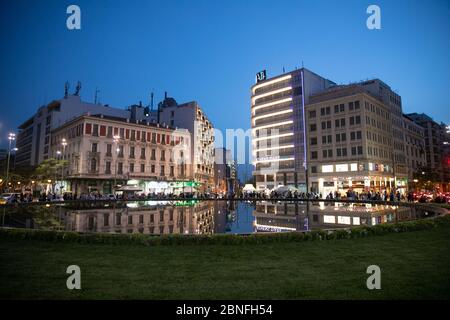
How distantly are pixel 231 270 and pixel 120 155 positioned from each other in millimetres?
60412

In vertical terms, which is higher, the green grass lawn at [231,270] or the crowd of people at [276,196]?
the crowd of people at [276,196]

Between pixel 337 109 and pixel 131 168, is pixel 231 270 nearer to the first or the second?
pixel 131 168

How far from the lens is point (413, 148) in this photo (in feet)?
293

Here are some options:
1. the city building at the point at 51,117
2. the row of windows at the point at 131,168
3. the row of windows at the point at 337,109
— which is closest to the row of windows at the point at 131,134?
the row of windows at the point at 131,168

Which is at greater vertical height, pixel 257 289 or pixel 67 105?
pixel 67 105

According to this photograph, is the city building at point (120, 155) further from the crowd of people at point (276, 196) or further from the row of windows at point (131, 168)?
the crowd of people at point (276, 196)

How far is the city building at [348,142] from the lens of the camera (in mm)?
62031

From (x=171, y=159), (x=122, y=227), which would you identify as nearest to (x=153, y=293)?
(x=122, y=227)

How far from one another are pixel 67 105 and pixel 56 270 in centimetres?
7537

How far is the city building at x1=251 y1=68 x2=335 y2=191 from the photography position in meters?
74.2

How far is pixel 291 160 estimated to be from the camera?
75.5m

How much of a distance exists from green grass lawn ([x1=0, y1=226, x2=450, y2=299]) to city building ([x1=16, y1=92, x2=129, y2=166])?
67334 mm

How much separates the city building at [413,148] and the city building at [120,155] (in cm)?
6073
